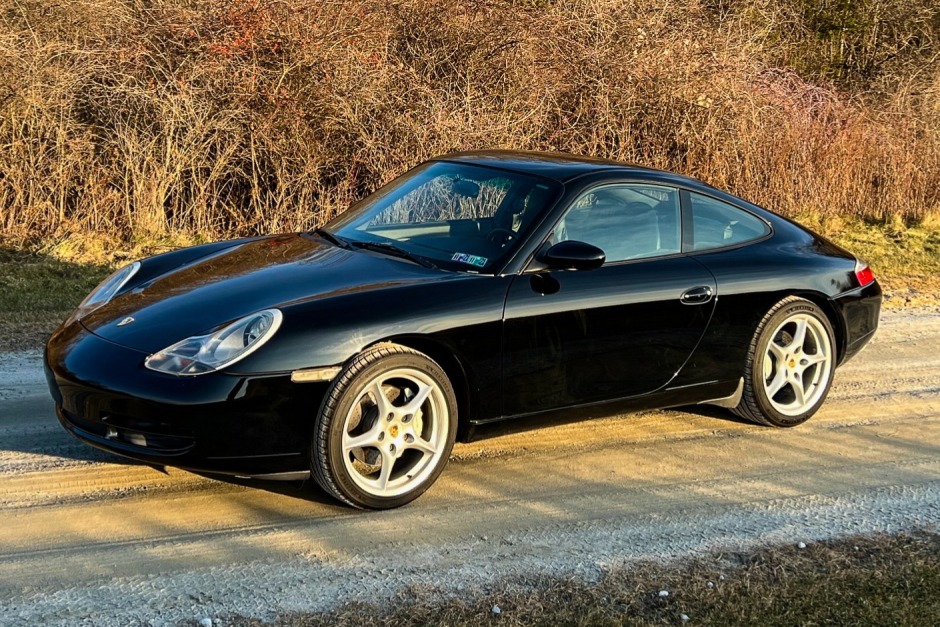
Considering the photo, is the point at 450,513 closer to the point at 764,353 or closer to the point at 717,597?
the point at 717,597

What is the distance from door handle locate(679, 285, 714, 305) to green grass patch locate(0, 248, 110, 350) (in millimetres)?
4594

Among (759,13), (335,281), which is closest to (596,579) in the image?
(335,281)

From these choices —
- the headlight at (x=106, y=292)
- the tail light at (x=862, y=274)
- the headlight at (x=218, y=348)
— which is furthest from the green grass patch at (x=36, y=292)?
the tail light at (x=862, y=274)

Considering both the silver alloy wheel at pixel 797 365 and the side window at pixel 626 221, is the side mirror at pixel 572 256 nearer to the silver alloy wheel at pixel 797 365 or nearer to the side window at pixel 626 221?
the side window at pixel 626 221

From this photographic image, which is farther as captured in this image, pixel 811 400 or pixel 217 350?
pixel 811 400

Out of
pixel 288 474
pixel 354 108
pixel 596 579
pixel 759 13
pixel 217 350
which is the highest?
pixel 759 13

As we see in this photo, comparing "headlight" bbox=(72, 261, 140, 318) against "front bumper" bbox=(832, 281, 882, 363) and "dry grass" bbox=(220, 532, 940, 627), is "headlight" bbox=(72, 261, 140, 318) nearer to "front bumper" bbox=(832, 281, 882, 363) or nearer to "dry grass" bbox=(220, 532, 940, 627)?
"dry grass" bbox=(220, 532, 940, 627)

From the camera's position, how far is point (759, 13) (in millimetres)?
17344

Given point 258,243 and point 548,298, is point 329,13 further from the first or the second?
point 548,298

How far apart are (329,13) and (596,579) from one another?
30.5ft

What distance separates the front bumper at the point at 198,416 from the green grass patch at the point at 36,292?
10.5 feet

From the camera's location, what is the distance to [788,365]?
5980 millimetres

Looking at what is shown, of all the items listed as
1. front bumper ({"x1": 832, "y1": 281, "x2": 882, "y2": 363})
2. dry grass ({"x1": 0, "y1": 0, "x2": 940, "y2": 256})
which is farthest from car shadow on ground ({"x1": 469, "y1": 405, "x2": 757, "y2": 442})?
dry grass ({"x1": 0, "y1": 0, "x2": 940, "y2": 256})

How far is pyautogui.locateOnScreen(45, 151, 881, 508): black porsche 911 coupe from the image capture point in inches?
167
